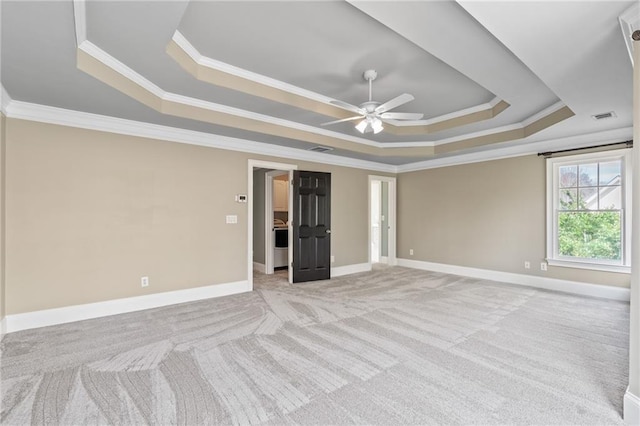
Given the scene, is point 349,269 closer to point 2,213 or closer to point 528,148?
point 528,148

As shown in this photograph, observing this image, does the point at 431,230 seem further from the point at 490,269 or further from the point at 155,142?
the point at 155,142

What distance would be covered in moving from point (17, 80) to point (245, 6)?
7.45ft

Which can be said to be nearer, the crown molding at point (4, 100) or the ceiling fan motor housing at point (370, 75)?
the crown molding at point (4, 100)

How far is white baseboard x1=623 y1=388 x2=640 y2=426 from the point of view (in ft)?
5.86

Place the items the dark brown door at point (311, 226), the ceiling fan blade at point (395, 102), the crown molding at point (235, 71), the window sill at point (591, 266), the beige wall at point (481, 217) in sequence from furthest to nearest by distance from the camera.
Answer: the dark brown door at point (311, 226) < the beige wall at point (481, 217) < the window sill at point (591, 266) < the ceiling fan blade at point (395, 102) < the crown molding at point (235, 71)

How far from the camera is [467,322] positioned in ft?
11.5

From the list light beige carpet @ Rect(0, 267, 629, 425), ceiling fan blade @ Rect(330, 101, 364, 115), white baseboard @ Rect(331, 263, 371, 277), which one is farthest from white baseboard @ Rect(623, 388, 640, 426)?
white baseboard @ Rect(331, 263, 371, 277)

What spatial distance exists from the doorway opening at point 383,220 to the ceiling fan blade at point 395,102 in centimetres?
358

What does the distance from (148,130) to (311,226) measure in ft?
10.1

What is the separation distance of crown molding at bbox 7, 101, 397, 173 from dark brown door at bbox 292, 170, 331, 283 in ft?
1.35

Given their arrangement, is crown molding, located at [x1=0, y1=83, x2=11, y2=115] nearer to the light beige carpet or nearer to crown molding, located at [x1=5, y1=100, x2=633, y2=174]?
crown molding, located at [x1=5, y1=100, x2=633, y2=174]

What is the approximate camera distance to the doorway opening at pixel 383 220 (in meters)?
7.34

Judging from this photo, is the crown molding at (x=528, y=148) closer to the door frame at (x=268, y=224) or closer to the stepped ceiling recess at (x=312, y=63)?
the stepped ceiling recess at (x=312, y=63)

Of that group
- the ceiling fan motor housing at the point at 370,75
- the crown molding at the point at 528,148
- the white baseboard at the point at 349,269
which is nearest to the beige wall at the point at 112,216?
the white baseboard at the point at 349,269
